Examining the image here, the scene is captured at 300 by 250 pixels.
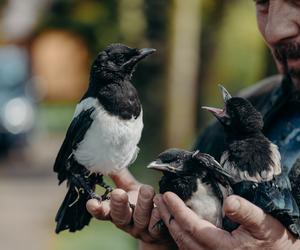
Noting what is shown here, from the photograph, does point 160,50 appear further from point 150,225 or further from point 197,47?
point 150,225

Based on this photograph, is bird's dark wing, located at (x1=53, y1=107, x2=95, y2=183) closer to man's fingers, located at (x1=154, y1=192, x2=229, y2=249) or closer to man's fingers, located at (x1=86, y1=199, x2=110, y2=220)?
man's fingers, located at (x1=86, y1=199, x2=110, y2=220)

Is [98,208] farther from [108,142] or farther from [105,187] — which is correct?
[108,142]

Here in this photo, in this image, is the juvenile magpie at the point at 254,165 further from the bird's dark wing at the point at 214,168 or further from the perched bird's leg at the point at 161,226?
the perched bird's leg at the point at 161,226

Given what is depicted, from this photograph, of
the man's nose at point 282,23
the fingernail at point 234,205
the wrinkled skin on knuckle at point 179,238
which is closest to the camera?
the fingernail at point 234,205

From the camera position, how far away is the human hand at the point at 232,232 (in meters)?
3.34

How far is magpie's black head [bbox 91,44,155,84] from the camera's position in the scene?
3.42 metres

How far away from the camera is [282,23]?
3.93m

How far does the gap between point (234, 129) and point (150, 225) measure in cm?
53

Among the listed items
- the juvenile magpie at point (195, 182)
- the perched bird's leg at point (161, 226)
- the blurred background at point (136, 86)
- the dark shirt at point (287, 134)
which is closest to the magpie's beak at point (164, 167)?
the juvenile magpie at point (195, 182)

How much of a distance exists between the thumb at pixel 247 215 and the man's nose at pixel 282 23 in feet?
3.01

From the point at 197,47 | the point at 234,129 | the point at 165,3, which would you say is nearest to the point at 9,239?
the point at 197,47

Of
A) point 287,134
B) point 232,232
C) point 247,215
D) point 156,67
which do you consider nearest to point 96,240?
point 156,67

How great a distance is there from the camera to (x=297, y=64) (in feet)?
13.1

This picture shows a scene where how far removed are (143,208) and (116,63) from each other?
1.94 feet
